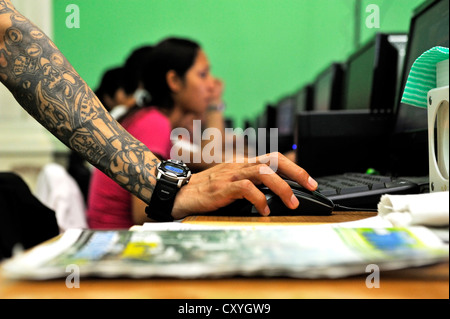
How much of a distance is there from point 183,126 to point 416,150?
1.72m

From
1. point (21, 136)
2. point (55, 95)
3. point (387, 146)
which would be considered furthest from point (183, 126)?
point (55, 95)

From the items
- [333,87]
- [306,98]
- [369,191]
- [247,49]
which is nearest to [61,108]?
[369,191]

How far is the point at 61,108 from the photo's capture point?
0.87 m

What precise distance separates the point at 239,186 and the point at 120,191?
944 millimetres

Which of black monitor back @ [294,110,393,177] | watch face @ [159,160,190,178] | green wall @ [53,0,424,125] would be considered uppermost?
green wall @ [53,0,424,125]

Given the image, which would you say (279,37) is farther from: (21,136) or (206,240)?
(206,240)

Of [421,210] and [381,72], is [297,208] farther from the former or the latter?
[381,72]

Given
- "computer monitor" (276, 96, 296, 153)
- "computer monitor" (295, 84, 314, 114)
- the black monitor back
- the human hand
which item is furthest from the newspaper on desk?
"computer monitor" (276, 96, 296, 153)

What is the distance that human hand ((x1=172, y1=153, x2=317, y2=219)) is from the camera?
810 millimetres

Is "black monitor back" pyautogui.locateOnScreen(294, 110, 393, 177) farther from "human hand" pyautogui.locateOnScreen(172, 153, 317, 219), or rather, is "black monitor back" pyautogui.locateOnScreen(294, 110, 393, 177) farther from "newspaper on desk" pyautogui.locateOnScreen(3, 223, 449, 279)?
"newspaper on desk" pyautogui.locateOnScreen(3, 223, 449, 279)

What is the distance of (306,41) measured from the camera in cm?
415

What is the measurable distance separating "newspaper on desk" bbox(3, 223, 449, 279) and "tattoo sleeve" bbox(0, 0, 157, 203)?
1.24 feet

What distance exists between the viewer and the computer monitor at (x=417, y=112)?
1.09 meters

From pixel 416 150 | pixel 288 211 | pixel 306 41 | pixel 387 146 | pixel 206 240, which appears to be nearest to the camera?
pixel 206 240
